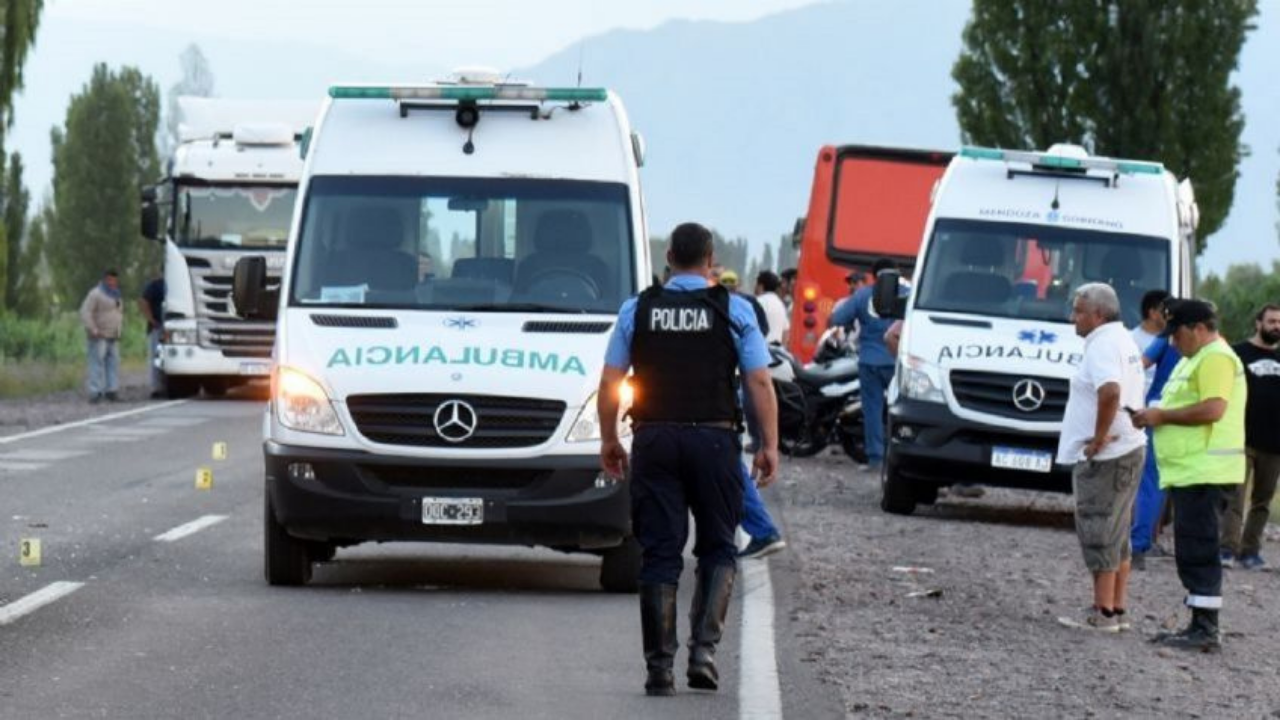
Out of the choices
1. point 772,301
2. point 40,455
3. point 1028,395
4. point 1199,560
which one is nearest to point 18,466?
point 40,455

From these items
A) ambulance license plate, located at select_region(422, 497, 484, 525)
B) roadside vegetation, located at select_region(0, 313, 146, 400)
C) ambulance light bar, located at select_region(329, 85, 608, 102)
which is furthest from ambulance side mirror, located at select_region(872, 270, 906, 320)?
roadside vegetation, located at select_region(0, 313, 146, 400)

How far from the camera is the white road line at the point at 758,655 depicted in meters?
11.0

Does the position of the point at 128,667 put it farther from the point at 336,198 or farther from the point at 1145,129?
the point at 1145,129

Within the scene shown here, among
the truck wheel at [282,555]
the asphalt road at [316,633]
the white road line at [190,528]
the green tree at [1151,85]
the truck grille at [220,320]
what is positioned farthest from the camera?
the green tree at [1151,85]

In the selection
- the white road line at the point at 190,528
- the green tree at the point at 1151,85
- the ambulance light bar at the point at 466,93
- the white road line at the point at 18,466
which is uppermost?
the green tree at the point at 1151,85

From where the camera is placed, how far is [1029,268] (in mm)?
22344

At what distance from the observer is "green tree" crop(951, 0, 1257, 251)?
49938 millimetres

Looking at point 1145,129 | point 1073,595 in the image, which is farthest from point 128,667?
point 1145,129

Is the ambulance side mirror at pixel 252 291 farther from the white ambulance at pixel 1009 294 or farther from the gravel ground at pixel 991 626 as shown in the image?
the white ambulance at pixel 1009 294

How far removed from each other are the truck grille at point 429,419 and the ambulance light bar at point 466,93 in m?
2.05

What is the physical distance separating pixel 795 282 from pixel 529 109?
1880 centimetres

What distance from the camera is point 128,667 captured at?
11648 mm

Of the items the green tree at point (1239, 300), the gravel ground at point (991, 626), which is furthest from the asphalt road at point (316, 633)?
the green tree at point (1239, 300)

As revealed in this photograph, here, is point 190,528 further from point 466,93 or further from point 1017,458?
point 1017,458
